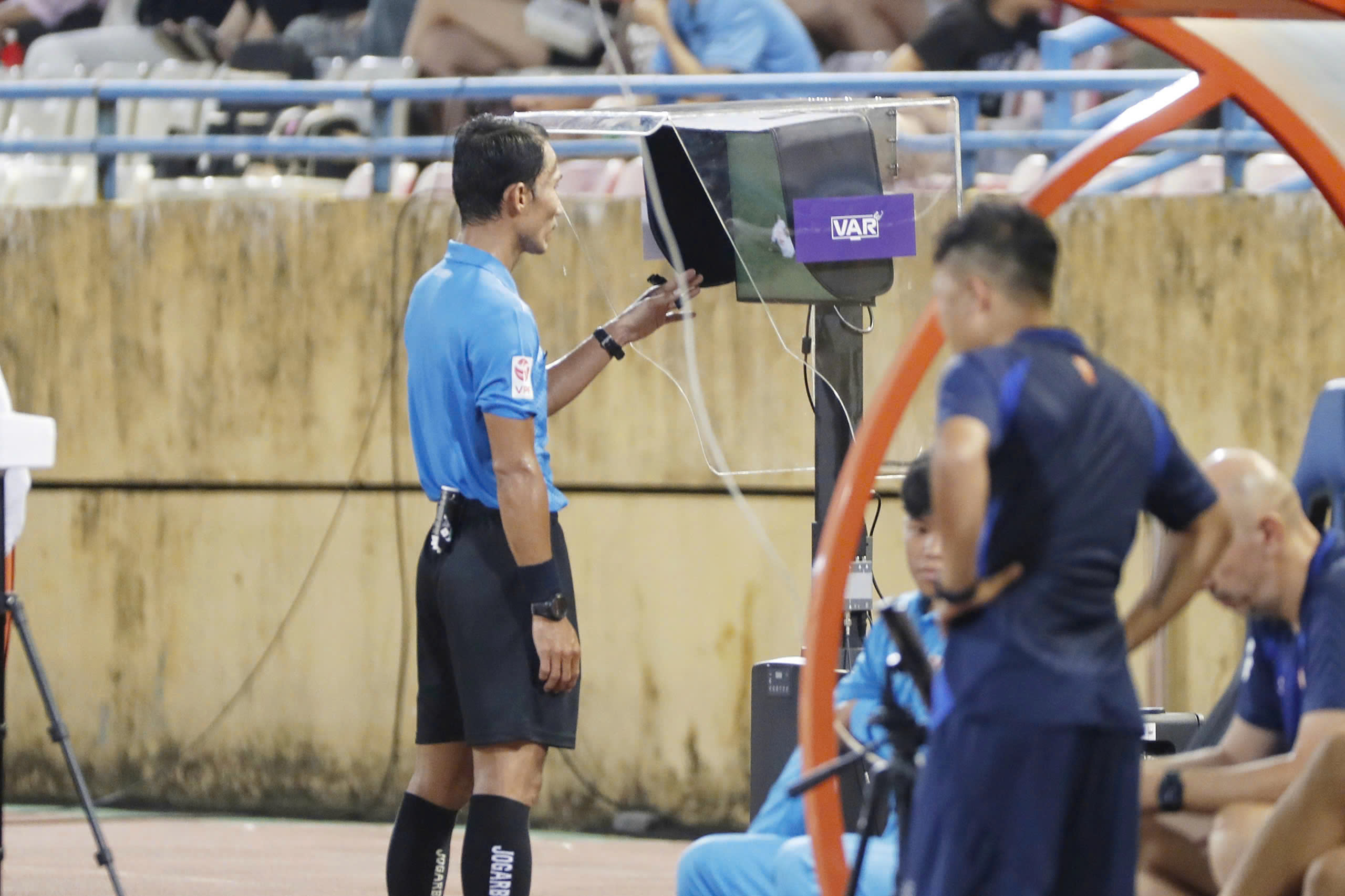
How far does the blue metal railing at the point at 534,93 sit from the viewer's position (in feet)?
23.9

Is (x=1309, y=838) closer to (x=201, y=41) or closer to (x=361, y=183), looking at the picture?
(x=361, y=183)

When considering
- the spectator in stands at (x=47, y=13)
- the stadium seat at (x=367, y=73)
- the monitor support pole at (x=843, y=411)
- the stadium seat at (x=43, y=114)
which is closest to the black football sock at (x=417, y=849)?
the monitor support pole at (x=843, y=411)

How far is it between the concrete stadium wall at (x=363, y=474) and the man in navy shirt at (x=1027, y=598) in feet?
12.7

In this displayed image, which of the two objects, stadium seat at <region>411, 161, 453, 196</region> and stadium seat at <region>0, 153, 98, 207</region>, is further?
stadium seat at <region>0, 153, 98, 207</region>

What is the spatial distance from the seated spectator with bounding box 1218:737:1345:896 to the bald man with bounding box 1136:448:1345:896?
58 millimetres

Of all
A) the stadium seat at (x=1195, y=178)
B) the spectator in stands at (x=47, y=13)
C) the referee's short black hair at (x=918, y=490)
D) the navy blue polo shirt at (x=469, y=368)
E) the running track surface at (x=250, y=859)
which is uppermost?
the spectator in stands at (x=47, y=13)

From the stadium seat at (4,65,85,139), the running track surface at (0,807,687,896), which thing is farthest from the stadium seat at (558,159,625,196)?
the stadium seat at (4,65,85,139)

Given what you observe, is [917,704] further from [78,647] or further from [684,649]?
[78,647]

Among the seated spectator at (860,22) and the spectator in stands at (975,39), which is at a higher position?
the seated spectator at (860,22)

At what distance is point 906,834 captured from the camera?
3.30 metres

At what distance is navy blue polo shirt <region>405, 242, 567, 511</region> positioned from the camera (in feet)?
14.2

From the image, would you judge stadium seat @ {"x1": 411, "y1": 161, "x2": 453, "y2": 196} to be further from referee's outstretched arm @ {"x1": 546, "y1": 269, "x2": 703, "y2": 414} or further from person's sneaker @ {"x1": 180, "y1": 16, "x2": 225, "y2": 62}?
referee's outstretched arm @ {"x1": 546, "y1": 269, "x2": 703, "y2": 414}

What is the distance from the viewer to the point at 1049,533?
9.95 feet

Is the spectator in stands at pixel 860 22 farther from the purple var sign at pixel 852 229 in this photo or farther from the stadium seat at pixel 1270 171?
the purple var sign at pixel 852 229
